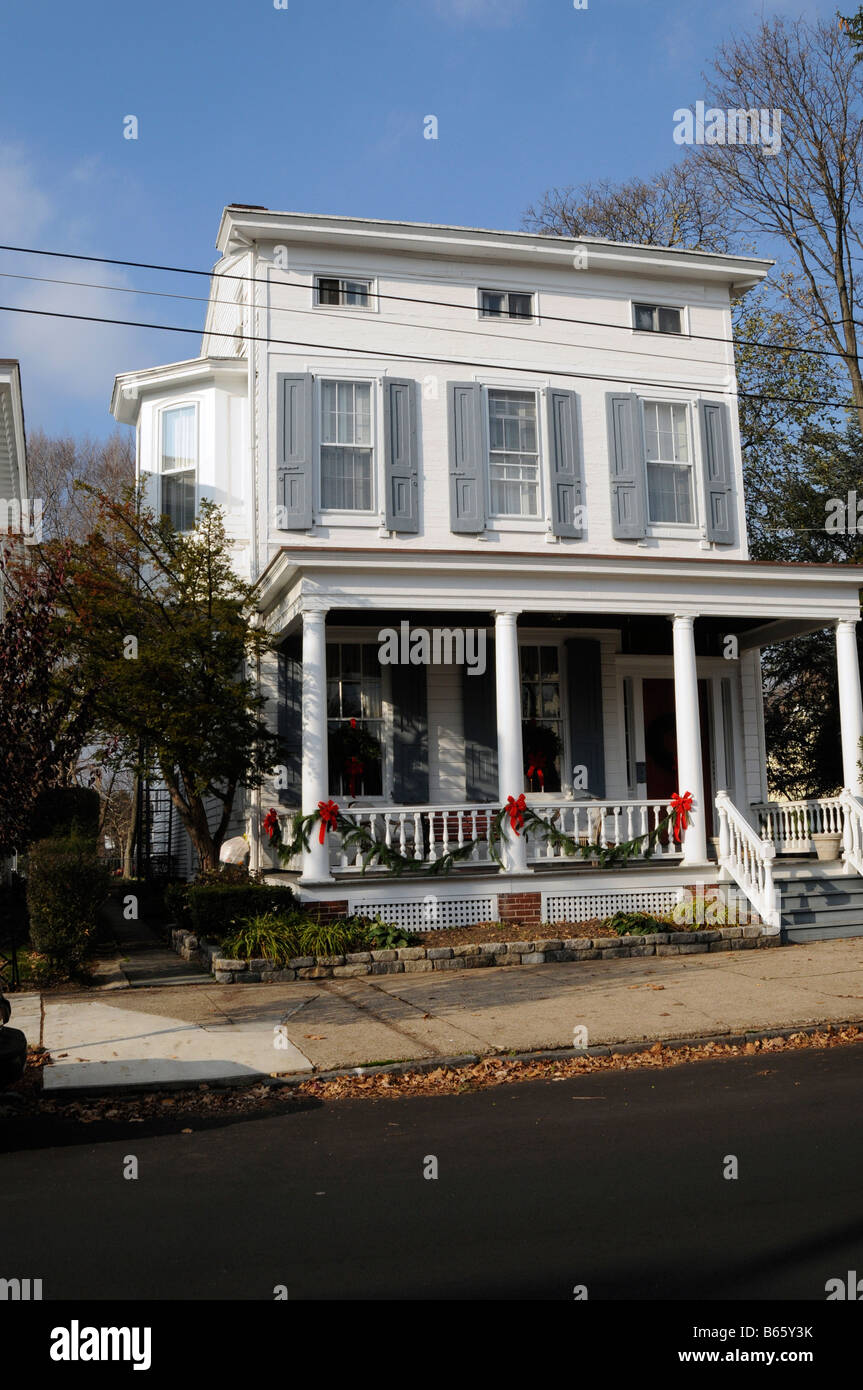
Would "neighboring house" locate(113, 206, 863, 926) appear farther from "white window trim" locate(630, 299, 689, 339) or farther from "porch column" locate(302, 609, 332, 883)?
"porch column" locate(302, 609, 332, 883)

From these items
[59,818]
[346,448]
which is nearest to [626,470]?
Result: [346,448]

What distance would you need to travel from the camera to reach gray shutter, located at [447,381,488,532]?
16484 millimetres

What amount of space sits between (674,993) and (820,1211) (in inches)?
234

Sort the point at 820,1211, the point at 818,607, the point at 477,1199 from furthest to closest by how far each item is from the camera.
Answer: the point at 818,607, the point at 477,1199, the point at 820,1211

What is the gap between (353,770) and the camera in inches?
625

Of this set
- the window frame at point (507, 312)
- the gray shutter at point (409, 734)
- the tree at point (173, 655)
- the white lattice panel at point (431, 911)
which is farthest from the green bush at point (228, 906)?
the window frame at point (507, 312)

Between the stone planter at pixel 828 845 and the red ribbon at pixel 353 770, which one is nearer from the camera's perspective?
the stone planter at pixel 828 845

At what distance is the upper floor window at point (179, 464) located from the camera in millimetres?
17969

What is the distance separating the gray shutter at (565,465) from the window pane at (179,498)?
5.45 m

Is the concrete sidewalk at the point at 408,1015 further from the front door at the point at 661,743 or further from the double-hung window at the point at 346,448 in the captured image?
the double-hung window at the point at 346,448
